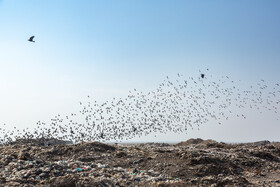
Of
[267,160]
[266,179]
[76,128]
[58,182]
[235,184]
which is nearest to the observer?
[58,182]

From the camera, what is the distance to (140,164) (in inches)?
456

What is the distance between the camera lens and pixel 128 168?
11.2 meters

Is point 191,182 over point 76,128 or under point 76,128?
under

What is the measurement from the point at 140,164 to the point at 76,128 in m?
10.7

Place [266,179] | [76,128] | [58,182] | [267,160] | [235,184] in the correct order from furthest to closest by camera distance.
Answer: [76,128], [267,160], [266,179], [235,184], [58,182]

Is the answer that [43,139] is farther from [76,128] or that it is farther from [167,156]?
[167,156]

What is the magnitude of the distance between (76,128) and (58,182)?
13.6m

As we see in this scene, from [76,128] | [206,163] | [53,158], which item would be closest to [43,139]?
[76,128]

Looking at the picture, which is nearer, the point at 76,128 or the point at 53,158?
the point at 53,158

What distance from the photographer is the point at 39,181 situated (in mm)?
8086

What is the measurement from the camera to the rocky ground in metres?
8.35

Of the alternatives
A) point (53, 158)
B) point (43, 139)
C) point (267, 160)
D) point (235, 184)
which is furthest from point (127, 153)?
point (43, 139)

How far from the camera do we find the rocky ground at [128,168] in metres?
8.35

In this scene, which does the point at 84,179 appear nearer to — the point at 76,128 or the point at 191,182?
the point at 191,182
